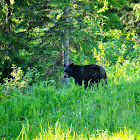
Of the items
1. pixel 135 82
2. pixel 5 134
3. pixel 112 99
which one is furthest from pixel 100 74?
pixel 5 134

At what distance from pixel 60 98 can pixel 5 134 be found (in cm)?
200

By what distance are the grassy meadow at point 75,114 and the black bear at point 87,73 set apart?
0.54 metres

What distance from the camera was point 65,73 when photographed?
7742 millimetres

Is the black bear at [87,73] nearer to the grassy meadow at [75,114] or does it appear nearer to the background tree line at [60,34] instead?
the grassy meadow at [75,114]

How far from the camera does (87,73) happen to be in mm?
7238

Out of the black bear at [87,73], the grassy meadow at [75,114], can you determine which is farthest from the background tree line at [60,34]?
the grassy meadow at [75,114]

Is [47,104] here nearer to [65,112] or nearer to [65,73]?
[65,112]

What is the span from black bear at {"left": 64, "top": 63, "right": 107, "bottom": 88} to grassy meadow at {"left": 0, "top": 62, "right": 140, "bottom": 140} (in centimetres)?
54

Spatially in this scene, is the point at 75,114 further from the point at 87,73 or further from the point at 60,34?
the point at 60,34

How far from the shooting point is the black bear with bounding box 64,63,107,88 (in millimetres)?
6957

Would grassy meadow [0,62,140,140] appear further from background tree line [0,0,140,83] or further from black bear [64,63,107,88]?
background tree line [0,0,140,83]

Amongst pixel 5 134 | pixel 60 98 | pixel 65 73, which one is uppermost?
pixel 65 73

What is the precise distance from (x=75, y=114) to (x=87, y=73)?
2.46 m

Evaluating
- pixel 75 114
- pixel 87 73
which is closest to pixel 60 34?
pixel 87 73
